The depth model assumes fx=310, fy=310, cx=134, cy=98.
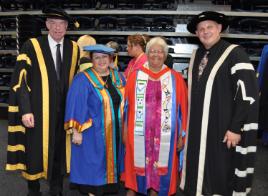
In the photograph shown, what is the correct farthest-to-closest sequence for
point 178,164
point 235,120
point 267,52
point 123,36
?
point 123,36 → point 267,52 → point 178,164 → point 235,120

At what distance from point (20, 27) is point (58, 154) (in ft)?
13.9

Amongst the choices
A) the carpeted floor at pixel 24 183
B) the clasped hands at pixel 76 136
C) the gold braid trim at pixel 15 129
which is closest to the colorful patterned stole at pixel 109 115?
the clasped hands at pixel 76 136

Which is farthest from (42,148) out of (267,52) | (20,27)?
(20,27)

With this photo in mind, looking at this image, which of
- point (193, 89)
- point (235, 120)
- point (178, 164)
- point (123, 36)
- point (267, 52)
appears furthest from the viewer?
point (123, 36)

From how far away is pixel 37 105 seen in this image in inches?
111

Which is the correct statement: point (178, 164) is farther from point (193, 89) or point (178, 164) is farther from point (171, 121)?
point (193, 89)

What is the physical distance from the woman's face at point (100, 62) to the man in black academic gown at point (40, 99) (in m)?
0.31

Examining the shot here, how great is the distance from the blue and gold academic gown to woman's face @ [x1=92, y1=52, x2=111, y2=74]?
0.18 feet

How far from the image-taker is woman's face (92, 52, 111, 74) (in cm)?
270

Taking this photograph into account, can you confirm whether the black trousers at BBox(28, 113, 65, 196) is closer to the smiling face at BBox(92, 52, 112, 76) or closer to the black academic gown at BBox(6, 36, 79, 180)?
the black academic gown at BBox(6, 36, 79, 180)

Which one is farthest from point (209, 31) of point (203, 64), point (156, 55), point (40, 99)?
point (40, 99)

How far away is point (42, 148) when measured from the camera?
2879mm

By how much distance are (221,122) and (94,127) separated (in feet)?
3.56

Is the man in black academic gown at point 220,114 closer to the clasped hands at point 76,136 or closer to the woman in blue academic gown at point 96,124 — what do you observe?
the woman in blue academic gown at point 96,124
